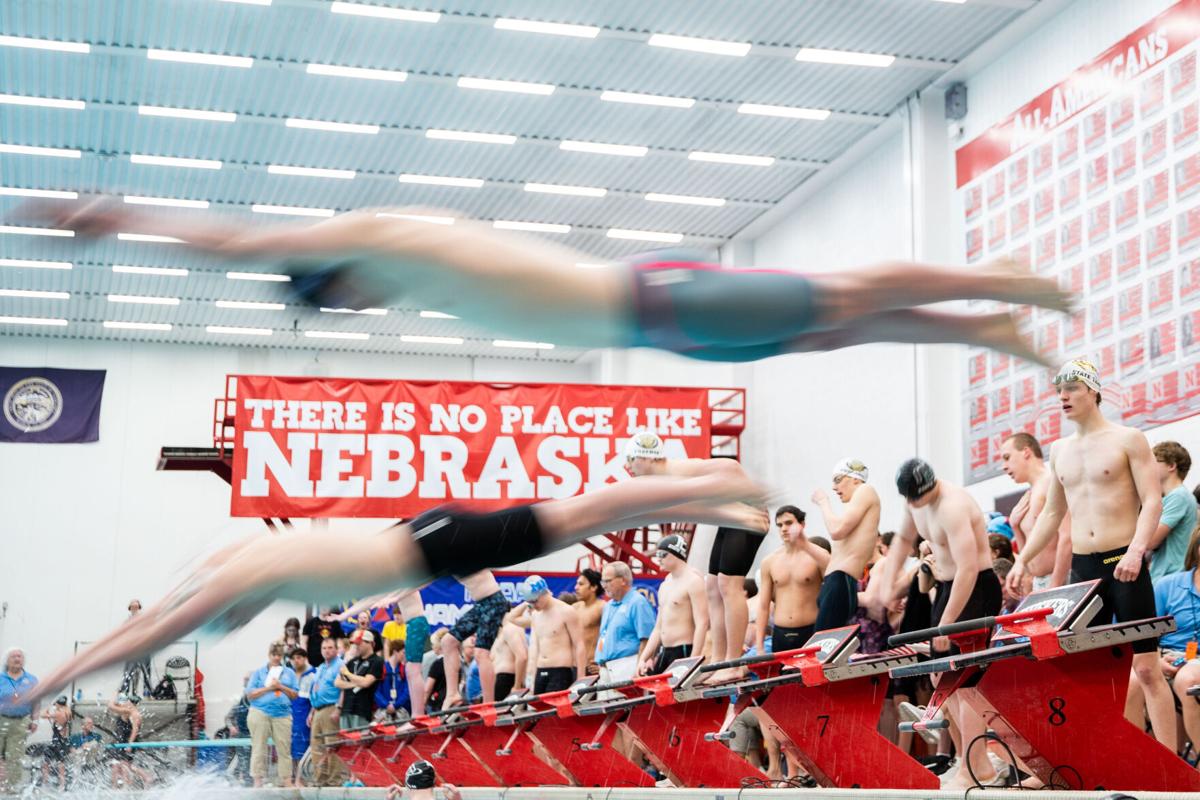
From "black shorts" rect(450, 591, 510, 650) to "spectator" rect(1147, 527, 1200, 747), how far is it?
8.61 metres

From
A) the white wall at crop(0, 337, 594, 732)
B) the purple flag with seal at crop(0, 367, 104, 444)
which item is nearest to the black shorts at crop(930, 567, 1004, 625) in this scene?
the white wall at crop(0, 337, 594, 732)

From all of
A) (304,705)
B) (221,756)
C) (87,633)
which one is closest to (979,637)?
(304,705)

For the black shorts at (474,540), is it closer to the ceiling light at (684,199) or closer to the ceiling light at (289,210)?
the ceiling light at (684,199)

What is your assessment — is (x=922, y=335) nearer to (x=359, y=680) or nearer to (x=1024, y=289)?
(x=1024, y=289)

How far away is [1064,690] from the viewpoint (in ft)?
20.6

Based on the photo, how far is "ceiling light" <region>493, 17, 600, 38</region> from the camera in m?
15.8

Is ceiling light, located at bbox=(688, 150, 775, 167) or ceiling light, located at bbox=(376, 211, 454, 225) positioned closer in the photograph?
ceiling light, located at bbox=(376, 211, 454, 225)

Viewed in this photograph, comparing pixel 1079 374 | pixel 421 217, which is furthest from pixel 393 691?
pixel 421 217

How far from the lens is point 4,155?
63.2ft

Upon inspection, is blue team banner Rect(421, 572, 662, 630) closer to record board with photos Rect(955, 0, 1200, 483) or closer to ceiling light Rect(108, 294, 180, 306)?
record board with photos Rect(955, 0, 1200, 483)

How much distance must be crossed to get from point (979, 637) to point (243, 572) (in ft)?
12.9

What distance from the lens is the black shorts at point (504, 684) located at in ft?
46.8

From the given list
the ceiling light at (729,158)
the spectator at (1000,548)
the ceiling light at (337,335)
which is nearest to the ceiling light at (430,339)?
the ceiling light at (337,335)

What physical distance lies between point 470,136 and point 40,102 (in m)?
5.80
